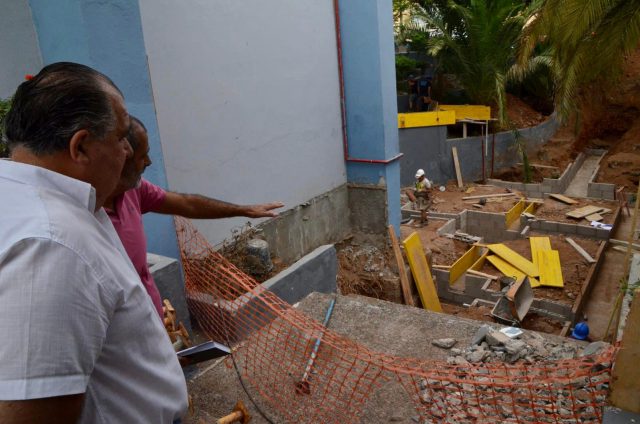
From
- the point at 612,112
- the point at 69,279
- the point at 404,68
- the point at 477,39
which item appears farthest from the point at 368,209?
the point at 612,112

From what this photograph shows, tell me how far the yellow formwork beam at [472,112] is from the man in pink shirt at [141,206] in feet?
50.2

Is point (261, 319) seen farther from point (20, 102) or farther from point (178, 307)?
point (20, 102)

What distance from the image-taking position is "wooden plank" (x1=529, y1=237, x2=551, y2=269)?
36.7 feet

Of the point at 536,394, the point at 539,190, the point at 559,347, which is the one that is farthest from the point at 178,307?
the point at 539,190

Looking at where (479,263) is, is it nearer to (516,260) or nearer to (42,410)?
(516,260)

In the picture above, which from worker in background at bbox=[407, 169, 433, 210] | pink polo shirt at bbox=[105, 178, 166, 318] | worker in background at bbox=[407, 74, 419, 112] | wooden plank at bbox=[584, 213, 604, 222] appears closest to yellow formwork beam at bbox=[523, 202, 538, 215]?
wooden plank at bbox=[584, 213, 604, 222]

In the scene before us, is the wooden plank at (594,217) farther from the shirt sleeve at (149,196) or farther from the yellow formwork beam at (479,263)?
the shirt sleeve at (149,196)

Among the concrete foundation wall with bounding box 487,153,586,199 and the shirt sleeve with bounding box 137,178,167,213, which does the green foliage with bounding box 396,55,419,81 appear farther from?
the shirt sleeve with bounding box 137,178,167,213

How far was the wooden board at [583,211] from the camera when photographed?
43.1ft

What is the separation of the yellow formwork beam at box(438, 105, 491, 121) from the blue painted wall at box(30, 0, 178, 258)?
1479cm

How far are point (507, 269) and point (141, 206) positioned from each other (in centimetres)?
927

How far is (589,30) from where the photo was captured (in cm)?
830

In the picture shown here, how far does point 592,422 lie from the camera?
10.1ft

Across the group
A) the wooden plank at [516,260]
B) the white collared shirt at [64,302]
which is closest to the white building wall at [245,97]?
the wooden plank at [516,260]
